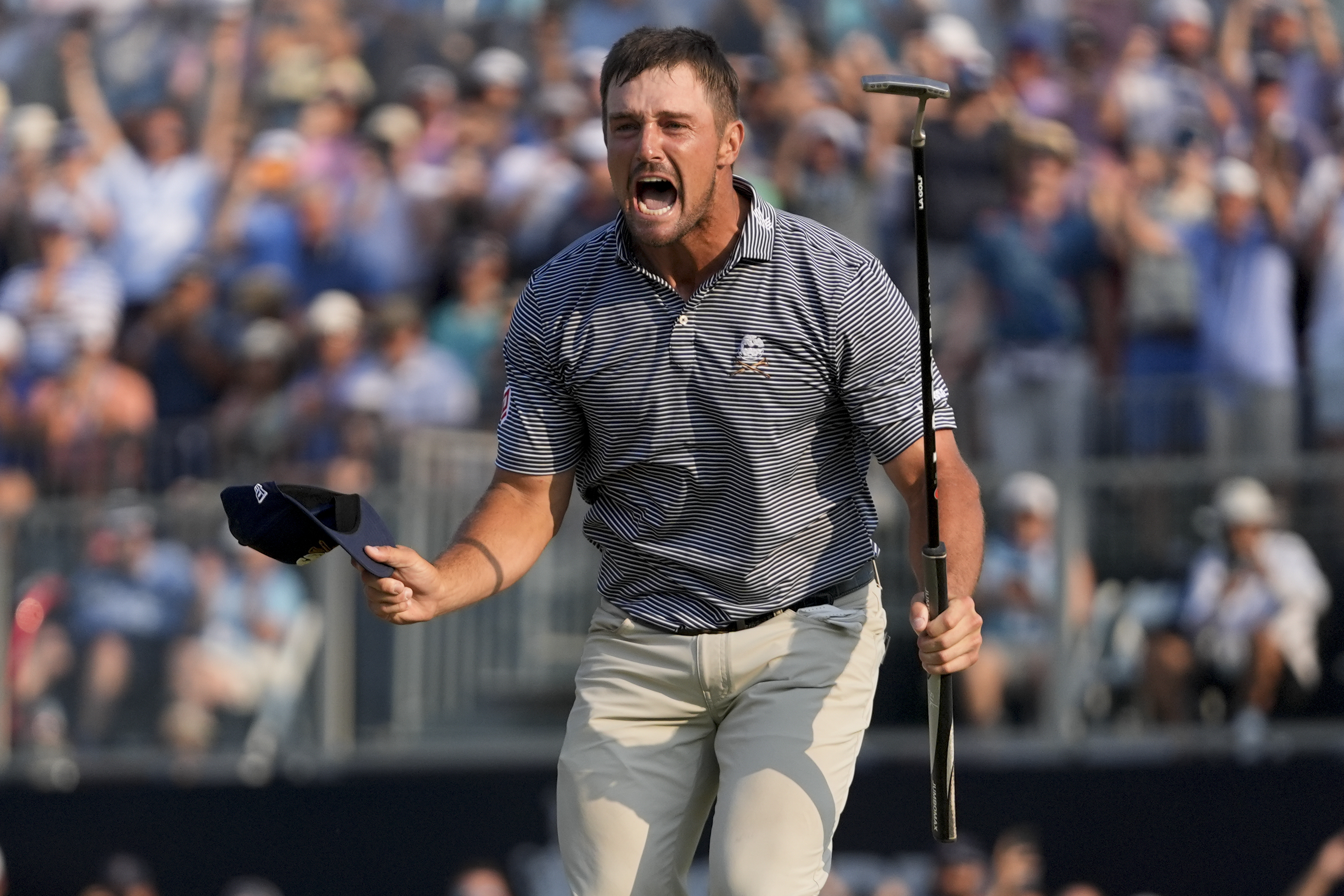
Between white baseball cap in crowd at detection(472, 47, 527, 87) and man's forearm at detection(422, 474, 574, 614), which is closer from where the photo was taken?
man's forearm at detection(422, 474, 574, 614)

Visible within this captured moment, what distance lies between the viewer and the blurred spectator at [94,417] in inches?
383

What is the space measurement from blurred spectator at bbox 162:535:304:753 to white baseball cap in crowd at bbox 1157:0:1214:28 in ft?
17.2

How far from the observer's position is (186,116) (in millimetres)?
12617

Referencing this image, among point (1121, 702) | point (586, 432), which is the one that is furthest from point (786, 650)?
point (1121, 702)

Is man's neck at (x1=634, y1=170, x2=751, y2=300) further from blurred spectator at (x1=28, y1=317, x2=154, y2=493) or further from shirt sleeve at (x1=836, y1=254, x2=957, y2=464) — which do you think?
blurred spectator at (x1=28, y1=317, x2=154, y2=493)

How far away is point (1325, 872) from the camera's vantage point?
7.79m

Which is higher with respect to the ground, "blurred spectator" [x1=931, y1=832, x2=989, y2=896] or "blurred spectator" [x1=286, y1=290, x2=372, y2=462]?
"blurred spectator" [x1=286, y1=290, x2=372, y2=462]

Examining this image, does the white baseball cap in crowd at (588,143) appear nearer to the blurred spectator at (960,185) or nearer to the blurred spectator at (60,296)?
the blurred spectator at (960,185)

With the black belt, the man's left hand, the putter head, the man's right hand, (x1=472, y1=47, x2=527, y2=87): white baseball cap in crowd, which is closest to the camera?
the man's left hand

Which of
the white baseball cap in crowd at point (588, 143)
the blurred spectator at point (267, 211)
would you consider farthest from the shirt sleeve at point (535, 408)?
the blurred spectator at point (267, 211)

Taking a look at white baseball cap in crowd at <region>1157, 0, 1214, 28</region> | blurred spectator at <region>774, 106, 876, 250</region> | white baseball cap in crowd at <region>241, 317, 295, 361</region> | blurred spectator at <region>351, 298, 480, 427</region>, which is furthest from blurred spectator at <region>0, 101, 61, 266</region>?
white baseball cap in crowd at <region>1157, 0, 1214, 28</region>

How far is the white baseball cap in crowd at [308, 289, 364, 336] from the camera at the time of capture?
34.6 feet

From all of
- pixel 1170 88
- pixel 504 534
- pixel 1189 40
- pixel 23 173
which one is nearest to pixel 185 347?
pixel 23 173

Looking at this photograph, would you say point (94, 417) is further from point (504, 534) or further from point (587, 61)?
point (504, 534)
